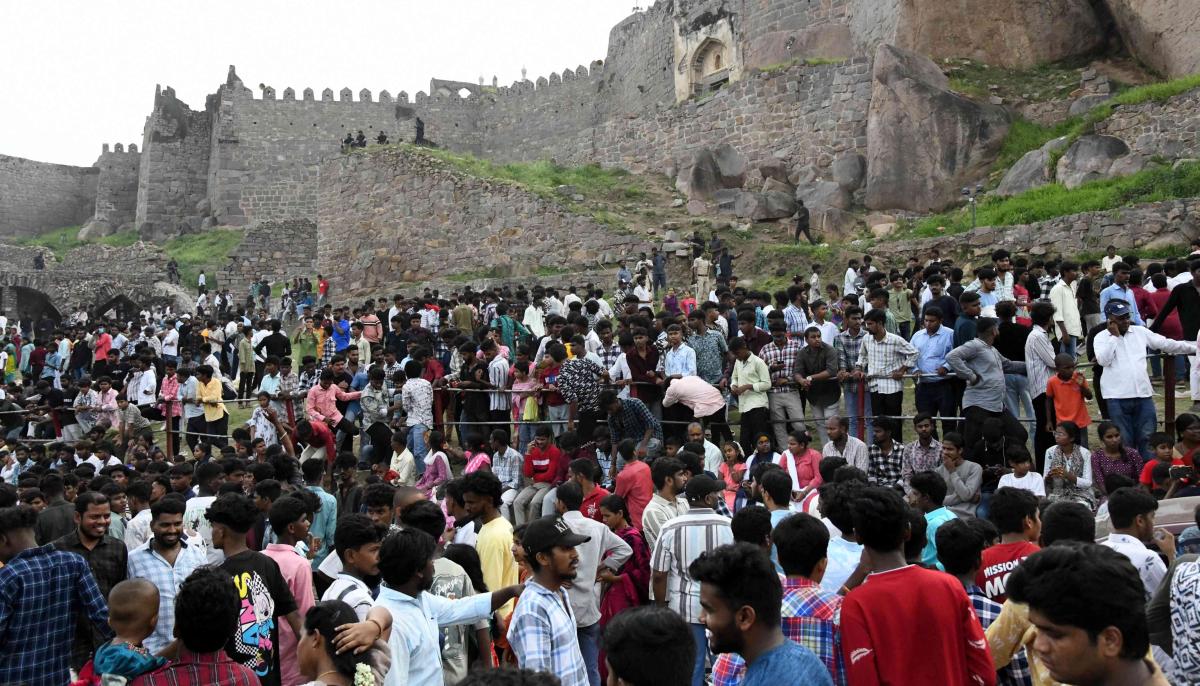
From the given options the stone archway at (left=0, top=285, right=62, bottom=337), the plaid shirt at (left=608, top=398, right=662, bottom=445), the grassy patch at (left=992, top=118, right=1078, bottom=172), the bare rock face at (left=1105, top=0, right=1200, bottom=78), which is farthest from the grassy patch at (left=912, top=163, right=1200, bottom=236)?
the stone archway at (left=0, top=285, right=62, bottom=337)

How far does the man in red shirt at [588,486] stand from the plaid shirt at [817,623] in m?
3.04

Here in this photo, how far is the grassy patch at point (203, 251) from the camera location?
134 ft

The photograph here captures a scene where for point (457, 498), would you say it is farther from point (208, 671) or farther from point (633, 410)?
point (633, 410)

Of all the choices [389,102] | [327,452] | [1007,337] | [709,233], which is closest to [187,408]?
[327,452]

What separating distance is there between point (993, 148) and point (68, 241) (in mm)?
40724

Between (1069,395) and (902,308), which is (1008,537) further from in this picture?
(902,308)

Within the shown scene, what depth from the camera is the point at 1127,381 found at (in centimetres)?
958

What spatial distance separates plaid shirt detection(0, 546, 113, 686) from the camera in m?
5.50

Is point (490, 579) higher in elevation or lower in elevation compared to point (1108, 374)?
lower

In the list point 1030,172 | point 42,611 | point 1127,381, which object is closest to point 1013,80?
point 1030,172

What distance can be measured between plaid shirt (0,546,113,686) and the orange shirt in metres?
7.40

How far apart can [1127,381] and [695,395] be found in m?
3.85

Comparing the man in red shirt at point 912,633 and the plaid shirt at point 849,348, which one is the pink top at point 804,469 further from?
the man in red shirt at point 912,633

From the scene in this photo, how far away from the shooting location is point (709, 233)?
2542 centimetres
